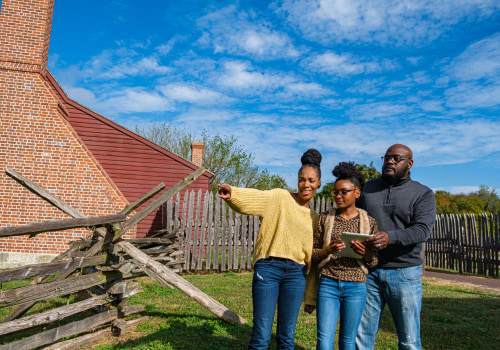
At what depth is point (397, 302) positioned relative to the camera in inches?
110

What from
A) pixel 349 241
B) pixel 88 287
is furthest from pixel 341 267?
pixel 88 287

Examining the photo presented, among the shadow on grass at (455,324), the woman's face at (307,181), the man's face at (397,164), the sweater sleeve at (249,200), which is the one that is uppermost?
the man's face at (397,164)

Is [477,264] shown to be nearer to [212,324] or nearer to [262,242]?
[212,324]

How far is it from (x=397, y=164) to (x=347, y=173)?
0.39 m

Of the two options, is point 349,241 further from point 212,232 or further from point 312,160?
point 212,232

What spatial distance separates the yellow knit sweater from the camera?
275 centimetres

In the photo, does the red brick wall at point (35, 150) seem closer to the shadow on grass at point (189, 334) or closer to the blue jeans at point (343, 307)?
the shadow on grass at point (189, 334)

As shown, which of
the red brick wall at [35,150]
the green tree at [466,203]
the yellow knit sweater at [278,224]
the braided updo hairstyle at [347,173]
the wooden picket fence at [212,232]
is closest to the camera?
the yellow knit sweater at [278,224]

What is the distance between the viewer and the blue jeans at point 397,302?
277 cm

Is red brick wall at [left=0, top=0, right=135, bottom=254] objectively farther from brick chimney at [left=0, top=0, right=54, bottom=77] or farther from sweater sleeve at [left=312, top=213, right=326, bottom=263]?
sweater sleeve at [left=312, top=213, right=326, bottom=263]

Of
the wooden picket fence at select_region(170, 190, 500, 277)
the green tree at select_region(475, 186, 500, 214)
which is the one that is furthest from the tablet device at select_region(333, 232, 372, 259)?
the green tree at select_region(475, 186, 500, 214)

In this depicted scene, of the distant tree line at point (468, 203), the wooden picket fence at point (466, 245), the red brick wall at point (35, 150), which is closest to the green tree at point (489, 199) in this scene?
the distant tree line at point (468, 203)

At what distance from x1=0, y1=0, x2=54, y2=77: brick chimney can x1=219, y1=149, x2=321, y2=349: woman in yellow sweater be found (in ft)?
33.6

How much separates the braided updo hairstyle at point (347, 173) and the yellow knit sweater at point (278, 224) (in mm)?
437
